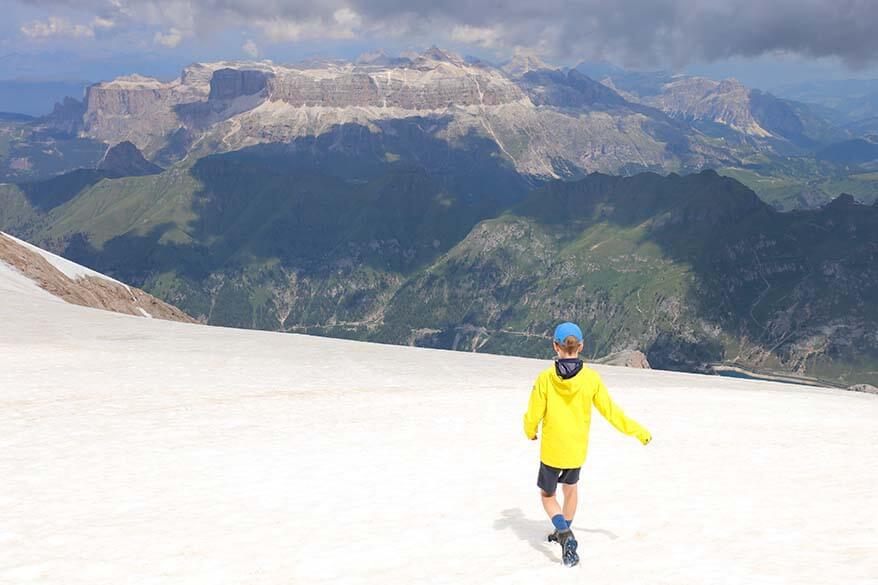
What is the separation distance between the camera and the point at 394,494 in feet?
61.4

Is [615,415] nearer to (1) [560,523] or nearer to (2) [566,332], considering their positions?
(2) [566,332]

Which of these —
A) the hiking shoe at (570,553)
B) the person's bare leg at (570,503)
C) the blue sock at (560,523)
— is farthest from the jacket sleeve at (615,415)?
the hiking shoe at (570,553)

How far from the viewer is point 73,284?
91875 mm

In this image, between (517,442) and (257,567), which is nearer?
(257,567)

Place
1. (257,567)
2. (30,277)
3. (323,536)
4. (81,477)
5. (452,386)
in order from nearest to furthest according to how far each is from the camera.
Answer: (257,567)
(323,536)
(81,477)
(452,386)
(30,277)

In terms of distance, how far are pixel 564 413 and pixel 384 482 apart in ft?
22.8

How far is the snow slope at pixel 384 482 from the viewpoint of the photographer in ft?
45.7

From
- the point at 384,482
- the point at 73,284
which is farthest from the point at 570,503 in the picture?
the point at 73,284

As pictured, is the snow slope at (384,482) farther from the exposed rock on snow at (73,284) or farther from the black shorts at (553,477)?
the exposed rock on snow at (73,284)

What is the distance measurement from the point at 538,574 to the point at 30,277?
3370 inches

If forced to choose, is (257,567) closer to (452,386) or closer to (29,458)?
(29,458)

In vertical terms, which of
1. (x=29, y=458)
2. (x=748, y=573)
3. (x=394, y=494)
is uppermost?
(x=748, y=573)

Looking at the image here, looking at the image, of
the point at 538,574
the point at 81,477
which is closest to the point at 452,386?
the point at 81,477

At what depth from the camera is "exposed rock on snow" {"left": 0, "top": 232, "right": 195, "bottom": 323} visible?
84.2 m
